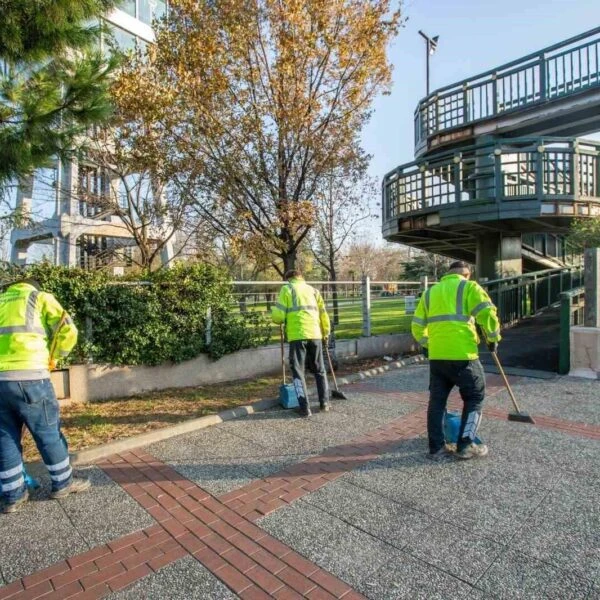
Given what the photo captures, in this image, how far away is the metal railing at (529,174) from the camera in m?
10.4

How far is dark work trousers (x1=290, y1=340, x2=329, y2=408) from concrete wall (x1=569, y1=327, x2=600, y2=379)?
14.0 ft

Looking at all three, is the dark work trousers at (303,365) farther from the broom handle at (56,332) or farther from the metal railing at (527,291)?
the metal railing at (527,291)

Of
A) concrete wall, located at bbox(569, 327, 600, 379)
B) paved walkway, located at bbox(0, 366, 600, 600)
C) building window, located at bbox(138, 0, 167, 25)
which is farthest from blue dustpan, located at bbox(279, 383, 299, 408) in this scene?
building window, located at bbox(138, 0, 167, 25)

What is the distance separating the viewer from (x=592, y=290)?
23.2ft

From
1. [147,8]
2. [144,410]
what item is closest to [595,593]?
[144,410]

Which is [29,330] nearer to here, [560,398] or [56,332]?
[56,332]

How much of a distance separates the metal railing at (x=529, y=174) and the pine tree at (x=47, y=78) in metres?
8.66

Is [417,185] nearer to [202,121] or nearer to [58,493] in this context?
[202,121]

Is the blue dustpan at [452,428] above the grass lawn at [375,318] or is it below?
below

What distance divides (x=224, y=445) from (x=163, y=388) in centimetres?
309

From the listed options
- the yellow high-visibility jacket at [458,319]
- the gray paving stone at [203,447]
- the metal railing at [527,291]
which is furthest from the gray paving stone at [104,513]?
the metal railing at [527,291]

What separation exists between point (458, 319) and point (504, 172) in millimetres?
7921

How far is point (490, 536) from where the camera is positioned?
2.87 meters

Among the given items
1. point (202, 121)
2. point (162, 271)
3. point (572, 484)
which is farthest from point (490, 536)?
point (202, 121)
